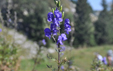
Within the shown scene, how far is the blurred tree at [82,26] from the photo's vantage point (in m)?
25.1

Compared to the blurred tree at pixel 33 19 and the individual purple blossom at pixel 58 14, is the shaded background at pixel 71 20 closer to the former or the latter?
the blurred tree at pixel 33 19

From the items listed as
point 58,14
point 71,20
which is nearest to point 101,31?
point 71,20

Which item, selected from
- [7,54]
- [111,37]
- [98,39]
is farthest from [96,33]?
[7,54]

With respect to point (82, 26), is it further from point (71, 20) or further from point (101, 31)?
point (71, 20)

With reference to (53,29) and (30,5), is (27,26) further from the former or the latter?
(53,29)

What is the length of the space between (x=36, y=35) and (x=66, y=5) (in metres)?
10.5

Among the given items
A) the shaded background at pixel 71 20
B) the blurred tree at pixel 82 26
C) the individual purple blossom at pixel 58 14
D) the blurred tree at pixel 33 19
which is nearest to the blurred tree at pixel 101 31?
the shaded background at pixel 71 20

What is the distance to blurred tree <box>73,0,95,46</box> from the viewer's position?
25.1m

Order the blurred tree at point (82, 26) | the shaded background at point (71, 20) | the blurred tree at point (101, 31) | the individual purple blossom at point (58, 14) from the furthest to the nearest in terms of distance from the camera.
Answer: the blurred tree at point (101, 31)
the blurred tree at point (82, 26)
the shaded background at point (71, 20)
the individual purple blossom at point (58, 14)

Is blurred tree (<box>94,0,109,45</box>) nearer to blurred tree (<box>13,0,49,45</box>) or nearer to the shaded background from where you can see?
the shaded background

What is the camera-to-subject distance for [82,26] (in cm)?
2494

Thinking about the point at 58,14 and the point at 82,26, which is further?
the point at 82,26

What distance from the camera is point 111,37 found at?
92.1 feet

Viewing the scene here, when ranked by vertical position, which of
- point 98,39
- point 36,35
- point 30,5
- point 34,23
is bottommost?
point 98,39
